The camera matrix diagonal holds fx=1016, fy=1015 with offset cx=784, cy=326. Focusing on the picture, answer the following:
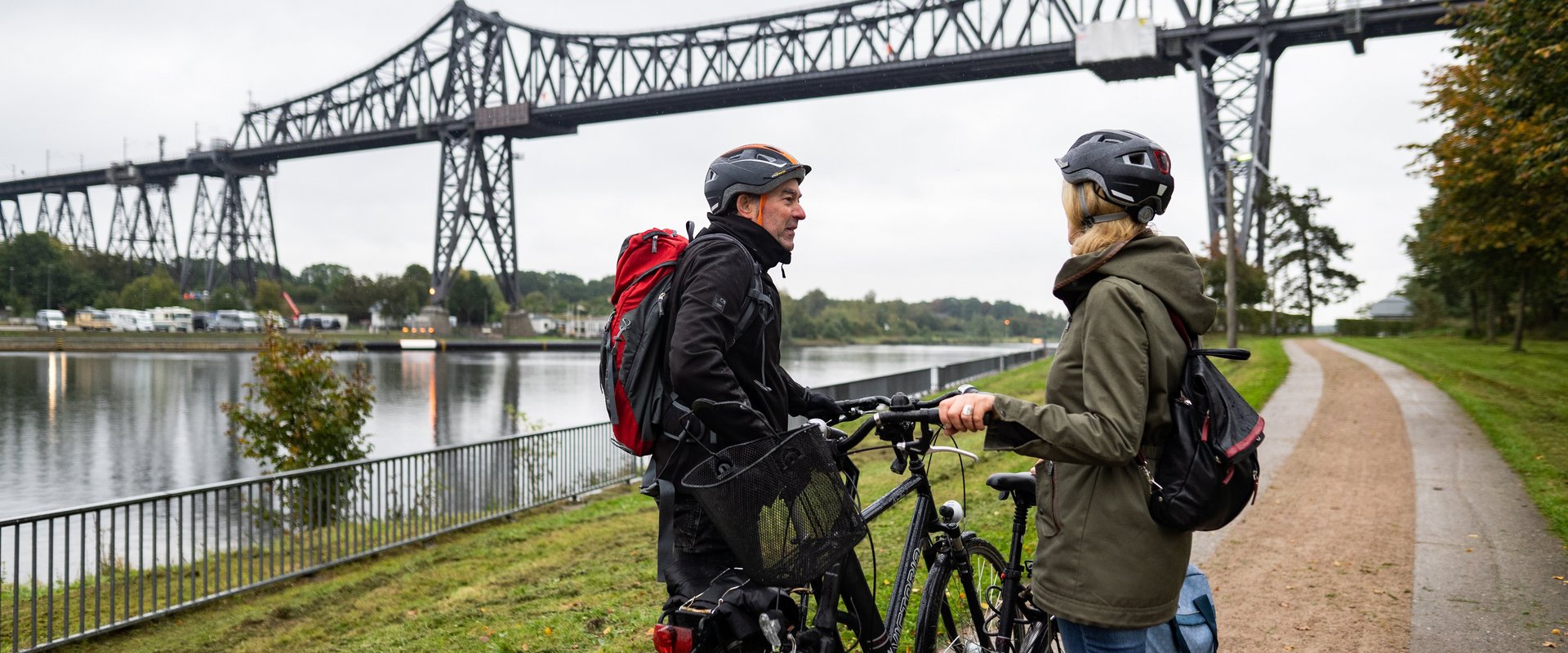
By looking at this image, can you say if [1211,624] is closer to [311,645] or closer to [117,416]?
[311,645]

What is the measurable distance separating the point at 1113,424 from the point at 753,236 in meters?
1.30

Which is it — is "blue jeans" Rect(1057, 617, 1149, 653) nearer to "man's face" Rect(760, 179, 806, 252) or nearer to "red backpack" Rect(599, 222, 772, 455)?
"red backpack" Rect(599, 222, 772, 455)

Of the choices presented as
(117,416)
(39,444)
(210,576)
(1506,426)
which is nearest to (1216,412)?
(210,576)

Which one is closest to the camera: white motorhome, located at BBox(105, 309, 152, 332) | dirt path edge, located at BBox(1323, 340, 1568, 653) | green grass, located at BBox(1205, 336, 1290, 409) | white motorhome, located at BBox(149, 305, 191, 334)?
dirt path edge, located at BBox(1323, 340, 1568, 653)

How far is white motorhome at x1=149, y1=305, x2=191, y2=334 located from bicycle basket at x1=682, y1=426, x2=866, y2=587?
88.0 meters

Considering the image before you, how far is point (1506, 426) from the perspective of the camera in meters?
12.7

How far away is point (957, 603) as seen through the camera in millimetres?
3598

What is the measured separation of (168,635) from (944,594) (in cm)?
675

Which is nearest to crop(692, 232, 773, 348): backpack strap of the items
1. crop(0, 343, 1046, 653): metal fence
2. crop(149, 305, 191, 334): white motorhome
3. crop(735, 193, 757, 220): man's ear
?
crop(735, 193, 757, 220): man's ear

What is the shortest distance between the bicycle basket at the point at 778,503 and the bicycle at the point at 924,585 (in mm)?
146

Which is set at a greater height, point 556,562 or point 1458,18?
point 1458,18

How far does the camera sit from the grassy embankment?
19.5 feet

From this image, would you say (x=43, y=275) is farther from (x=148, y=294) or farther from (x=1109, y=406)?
(x=1109, y=406)

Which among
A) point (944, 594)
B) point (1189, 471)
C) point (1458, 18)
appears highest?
point (1458, 18)
